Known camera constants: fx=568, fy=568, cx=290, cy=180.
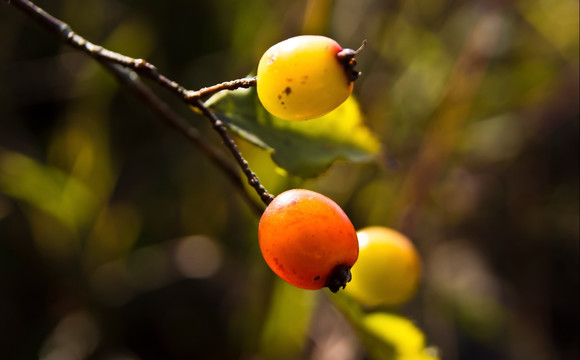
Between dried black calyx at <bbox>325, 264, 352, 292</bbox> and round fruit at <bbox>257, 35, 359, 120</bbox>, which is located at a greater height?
round fruit at <bbox>257, 35, 359, 120</bbox>

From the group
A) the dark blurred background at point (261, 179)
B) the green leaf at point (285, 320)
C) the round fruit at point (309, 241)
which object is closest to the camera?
the round fruit at point (309, 241)

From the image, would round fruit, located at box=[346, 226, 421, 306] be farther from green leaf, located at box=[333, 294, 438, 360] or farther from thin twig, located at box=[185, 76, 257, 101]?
thin twig, located at box=[185, 76, 257, 101]

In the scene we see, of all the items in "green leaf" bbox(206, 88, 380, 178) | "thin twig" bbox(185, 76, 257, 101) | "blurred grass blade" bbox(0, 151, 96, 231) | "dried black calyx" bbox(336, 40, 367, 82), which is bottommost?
"blurred grass blade" bbox(0, 151, 96, 231)

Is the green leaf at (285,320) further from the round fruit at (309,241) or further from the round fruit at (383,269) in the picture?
the round fruit at (309,241)

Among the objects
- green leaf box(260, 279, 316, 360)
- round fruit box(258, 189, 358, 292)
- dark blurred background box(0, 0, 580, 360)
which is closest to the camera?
round fruit box(258, 189, 358, 292)

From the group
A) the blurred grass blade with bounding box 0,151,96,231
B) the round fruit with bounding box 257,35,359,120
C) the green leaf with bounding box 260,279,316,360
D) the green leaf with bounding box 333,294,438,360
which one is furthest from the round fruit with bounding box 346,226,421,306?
the blurred grass blade with bounding box 0,151,96,231

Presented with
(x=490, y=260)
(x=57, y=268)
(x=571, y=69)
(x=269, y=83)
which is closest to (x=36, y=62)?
(x=57, y=268)

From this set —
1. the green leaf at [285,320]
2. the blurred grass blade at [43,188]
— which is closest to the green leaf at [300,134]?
the green leaf at [285,320]
